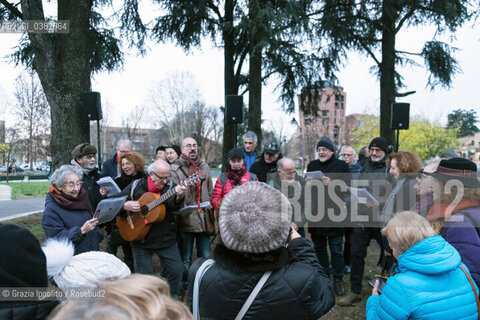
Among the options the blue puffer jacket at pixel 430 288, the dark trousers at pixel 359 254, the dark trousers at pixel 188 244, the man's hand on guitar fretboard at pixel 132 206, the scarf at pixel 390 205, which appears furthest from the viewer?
the dark trousers at pixel 188 244

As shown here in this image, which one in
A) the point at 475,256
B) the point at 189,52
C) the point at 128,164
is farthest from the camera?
the point at 189,52

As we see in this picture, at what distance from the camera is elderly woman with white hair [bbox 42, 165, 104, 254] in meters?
2.80

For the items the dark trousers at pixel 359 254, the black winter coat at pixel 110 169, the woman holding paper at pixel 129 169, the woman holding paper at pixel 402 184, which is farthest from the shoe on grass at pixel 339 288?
the black winter coat at pixel 110 169

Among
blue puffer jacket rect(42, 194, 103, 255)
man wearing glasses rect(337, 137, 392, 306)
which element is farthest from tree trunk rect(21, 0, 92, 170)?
man wearing glasses rect(337, 137, 392, 306)

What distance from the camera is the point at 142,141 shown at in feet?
158

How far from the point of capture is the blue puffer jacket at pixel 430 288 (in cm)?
167

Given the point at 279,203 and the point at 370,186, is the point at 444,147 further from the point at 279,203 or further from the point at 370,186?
the point at 279,203

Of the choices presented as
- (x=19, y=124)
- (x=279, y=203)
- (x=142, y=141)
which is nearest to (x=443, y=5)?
(x=279, y=203)

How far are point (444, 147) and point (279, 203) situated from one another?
39418 millimetres

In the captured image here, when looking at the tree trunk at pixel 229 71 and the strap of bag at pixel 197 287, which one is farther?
the tree trunk at pixel 229 71

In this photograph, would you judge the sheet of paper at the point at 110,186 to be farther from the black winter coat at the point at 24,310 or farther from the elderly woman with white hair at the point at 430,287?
the elderly woman with white hair at the point at 430,287

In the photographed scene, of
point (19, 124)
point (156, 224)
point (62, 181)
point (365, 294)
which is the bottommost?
point (365, 294)

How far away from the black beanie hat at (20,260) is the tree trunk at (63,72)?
5.27 meters

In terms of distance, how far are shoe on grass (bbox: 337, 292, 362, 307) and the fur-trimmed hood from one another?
9.40 ft
